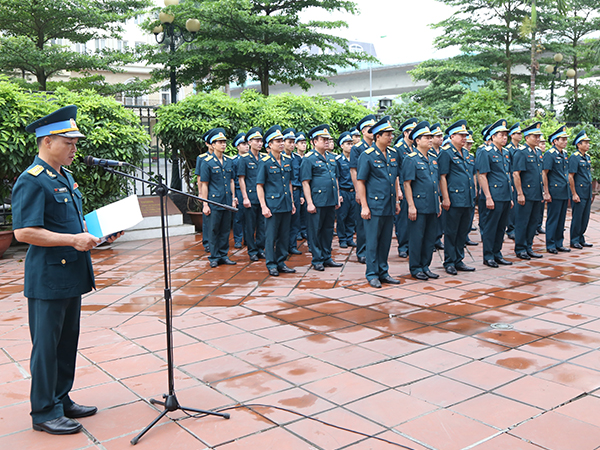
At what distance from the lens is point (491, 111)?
14.9 m

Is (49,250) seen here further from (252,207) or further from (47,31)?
(47,31)

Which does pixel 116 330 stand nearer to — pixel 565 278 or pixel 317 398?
pixel 317 398

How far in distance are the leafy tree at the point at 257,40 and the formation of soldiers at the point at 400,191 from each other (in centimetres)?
754

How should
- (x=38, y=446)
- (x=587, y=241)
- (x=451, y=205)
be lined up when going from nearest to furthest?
(x=38, y=446)
(x=451, y=205)
(x=587, y=241)

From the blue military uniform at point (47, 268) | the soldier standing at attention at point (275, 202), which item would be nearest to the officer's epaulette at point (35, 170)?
the blue military uniform at point (47, 268)

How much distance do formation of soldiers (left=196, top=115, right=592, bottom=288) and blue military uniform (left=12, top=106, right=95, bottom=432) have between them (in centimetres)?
398

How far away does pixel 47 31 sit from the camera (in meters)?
18.0

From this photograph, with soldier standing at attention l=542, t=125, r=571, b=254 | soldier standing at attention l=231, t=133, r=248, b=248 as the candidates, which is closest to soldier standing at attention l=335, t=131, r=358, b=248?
soldier standing at attention l=231, t=133, r=248, b=248

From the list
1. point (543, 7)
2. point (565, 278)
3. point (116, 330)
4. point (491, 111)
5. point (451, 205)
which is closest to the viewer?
point (116, 330)

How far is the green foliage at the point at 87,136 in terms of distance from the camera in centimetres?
836

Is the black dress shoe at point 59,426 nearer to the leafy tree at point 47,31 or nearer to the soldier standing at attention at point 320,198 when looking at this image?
the soldier standing at attention at point 320,198

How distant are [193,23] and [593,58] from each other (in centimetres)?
1855

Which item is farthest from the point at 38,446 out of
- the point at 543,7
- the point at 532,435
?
the point at 543,7

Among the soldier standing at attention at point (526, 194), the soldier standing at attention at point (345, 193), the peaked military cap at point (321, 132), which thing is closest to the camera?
the peaked military cap at point (321, 132)
